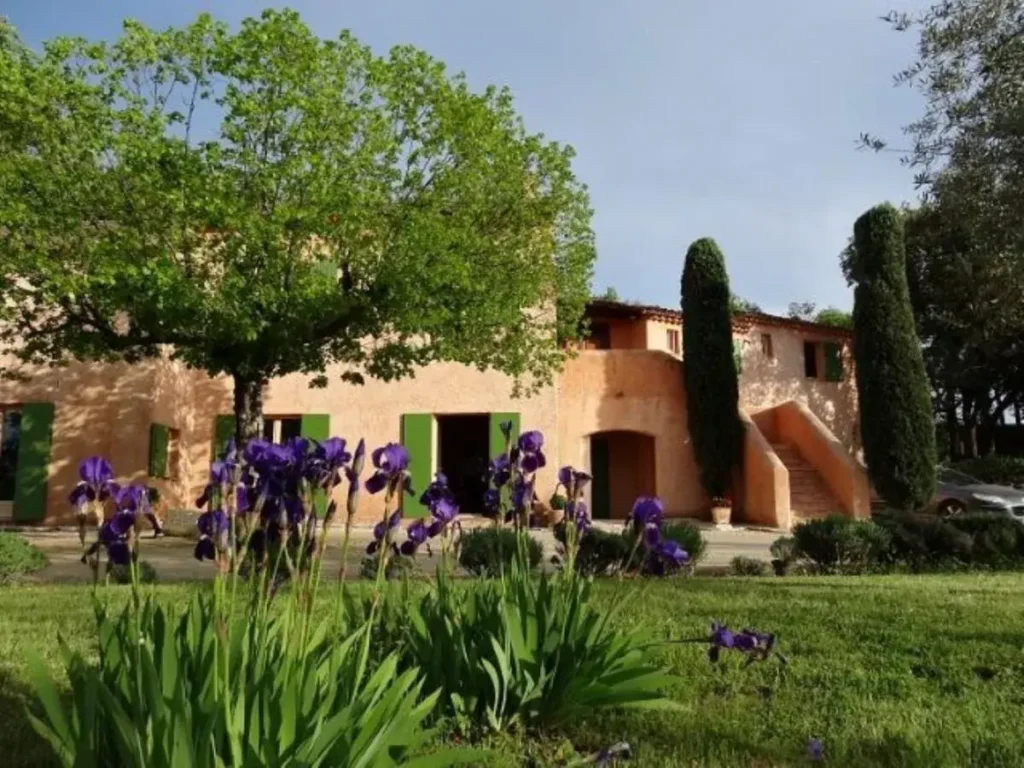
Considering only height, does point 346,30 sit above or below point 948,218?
above

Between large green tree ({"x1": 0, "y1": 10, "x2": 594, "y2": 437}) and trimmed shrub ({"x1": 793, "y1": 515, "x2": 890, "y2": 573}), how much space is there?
5.14 m

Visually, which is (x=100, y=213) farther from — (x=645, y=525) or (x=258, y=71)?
(x=645, y=525)

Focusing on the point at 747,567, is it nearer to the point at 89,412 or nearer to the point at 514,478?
the point at 514,478

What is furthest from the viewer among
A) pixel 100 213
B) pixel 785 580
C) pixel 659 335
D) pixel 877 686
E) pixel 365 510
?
pixel 659 335

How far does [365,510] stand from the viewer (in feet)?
61.3

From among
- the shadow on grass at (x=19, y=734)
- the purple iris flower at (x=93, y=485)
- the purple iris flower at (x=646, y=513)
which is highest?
the purple iris flower at (x=93, y=485)

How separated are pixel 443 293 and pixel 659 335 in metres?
11.9

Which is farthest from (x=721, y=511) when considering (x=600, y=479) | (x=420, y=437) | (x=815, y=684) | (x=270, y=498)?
(x=270, y=498)

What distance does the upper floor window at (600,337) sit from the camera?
2287cm

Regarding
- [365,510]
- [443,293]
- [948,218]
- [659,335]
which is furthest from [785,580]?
[659,335]

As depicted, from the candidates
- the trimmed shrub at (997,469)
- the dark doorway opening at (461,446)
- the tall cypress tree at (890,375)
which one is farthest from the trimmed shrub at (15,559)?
the trimmed shrub at (997,469)

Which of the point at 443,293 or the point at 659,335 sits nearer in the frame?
the point at 443,293

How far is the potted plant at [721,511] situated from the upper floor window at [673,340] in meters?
5.45

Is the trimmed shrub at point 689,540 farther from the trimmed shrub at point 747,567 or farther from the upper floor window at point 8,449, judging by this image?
the upper floor window at point 8,449
